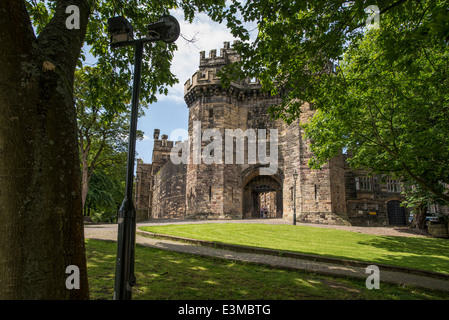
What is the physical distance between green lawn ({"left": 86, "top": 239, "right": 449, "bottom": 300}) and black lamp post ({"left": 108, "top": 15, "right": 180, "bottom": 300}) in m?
1.10

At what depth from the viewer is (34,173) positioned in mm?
2209

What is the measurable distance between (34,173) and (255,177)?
73.6 feet

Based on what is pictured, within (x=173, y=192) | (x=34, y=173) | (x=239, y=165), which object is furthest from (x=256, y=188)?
(x=34, y=173)

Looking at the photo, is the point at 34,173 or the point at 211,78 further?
the point at 211,78

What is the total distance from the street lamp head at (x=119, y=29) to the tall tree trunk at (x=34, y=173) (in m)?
0.82

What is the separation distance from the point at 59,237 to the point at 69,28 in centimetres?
242

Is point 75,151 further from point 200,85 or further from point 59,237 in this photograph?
point 200,85

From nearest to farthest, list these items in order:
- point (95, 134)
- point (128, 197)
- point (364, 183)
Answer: point (128, 197) → point (95, 134) → point (364, 183)

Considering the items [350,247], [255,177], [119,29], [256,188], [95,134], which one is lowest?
[350,247]

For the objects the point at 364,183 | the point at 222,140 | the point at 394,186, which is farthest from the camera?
the point at 394,186

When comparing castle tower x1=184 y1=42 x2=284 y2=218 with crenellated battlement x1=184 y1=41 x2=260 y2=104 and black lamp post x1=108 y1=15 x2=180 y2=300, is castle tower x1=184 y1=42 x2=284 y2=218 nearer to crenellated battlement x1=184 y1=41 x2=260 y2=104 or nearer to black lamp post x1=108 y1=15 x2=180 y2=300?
crenellated battlement x1=184 y1=41 x2=260 y2=104

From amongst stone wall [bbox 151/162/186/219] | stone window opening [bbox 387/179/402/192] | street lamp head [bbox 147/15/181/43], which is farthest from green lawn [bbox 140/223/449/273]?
stone window opening [bbox 387/179/402/192]

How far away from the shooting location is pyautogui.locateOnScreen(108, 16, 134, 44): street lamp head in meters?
3.04

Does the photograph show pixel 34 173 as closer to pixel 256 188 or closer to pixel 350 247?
pixel 350 247
